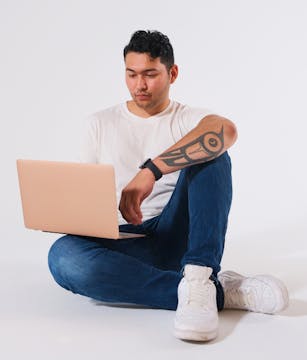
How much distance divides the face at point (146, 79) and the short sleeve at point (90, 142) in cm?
17

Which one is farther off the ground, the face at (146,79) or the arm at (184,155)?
the face at (146,79)

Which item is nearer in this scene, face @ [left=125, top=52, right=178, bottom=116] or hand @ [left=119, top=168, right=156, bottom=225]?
hand @ [left=119, top=168, right=156, bottom=225]

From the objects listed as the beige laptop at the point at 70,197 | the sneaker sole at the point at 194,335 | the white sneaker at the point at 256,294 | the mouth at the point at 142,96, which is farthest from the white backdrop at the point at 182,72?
the sneaker sole at the point at 194,335

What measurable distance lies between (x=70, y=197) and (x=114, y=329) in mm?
405

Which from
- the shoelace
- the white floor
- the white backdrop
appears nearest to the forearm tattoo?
the shoelace

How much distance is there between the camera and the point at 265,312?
240 cm

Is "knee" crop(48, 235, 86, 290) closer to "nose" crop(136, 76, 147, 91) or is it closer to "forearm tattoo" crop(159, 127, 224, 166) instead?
"forearm tattoo" crop(159, 127, 224, 166)

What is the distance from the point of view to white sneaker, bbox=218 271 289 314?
2.35m

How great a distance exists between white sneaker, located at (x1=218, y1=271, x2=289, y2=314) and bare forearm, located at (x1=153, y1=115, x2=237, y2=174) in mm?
408

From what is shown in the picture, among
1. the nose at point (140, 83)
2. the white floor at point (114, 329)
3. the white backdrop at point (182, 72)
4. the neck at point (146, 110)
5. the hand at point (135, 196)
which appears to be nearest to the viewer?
the white floor at point (114, 329)

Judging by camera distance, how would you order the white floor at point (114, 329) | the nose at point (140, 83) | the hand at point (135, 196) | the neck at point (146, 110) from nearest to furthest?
1. the white floor at point (114, 329)
2. the hand at point (135, 196)
3. the nose at point (140, 83)
4. the neck at point (146, 110)

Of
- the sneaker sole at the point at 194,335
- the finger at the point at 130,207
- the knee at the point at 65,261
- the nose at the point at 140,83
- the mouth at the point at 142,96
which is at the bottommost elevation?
the sneaker sole at the point at 194,335

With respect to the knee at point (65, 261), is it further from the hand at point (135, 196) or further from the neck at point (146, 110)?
the neck at point (146, 110)

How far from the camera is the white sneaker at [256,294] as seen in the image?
235cm
